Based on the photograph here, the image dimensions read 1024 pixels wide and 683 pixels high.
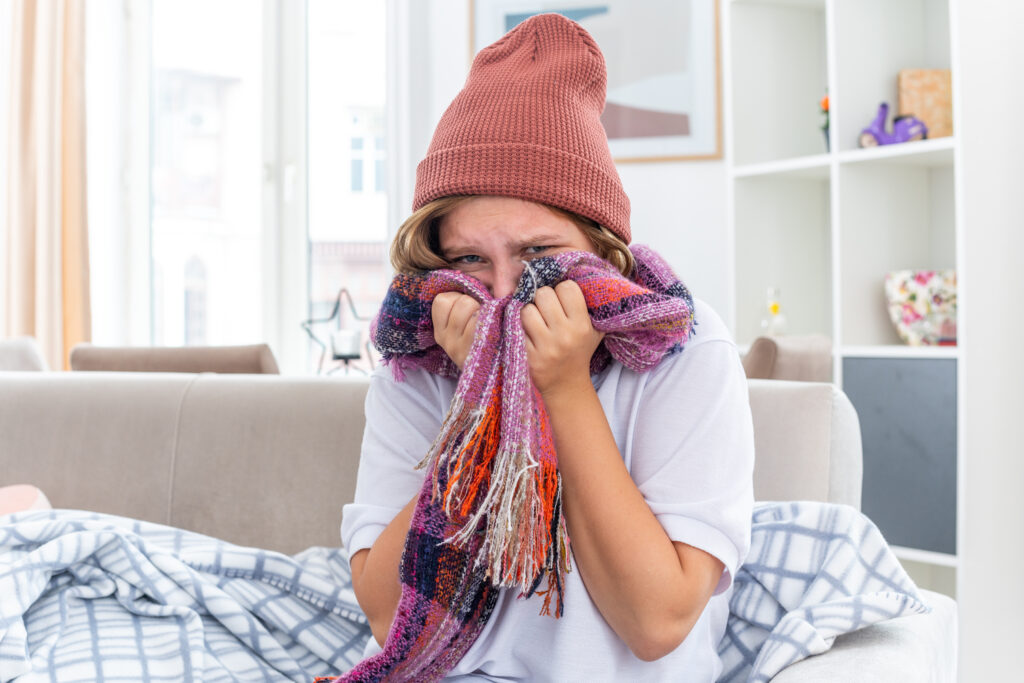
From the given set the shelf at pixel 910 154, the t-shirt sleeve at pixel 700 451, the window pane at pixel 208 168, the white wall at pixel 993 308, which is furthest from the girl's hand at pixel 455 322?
the window pane at pixel 208 168

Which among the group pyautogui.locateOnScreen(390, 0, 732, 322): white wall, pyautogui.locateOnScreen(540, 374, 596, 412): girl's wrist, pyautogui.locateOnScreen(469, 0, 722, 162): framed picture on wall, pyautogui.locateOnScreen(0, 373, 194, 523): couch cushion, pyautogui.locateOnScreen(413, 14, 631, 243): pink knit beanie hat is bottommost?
pyautogui.locateOnScreen(0, 373, 194, 523): couch cushion

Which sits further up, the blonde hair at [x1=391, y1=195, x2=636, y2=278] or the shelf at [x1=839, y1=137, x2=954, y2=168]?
the shelf at [x1=839, y1=137, x2=954, y2=168]

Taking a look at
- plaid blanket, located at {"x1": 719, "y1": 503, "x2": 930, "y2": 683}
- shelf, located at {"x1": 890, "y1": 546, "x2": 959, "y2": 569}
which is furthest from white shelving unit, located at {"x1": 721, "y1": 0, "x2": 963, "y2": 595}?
plaid blanket, located at {"x1": 719, "y1": 503, "x2": 930, "y2": 683}

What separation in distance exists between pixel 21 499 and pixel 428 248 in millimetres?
938

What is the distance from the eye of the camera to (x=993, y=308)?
214 cm

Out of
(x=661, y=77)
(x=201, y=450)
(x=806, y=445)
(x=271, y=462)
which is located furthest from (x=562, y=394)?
(x=661, y=77)

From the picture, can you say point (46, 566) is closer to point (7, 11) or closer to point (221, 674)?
point (221, 674)

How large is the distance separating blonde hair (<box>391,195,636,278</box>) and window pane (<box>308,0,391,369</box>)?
287 centimetres

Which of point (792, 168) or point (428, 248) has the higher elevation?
point (792, 168)

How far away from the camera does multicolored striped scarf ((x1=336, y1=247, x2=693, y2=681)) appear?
2.98 ft

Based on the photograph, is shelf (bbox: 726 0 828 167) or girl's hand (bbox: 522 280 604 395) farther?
shelf (bbox: 726 0 828 167)

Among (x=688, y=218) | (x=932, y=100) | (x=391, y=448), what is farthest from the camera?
(x=688, y=218)

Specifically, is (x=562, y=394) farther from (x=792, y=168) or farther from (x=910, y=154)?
→ (x=792, y=168)

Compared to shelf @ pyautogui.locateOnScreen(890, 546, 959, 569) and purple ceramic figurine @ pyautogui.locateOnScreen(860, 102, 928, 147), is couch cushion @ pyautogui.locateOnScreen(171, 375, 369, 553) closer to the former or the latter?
shelf @ pyautogui.locateOnScreen(890, 546, 959, 569)
